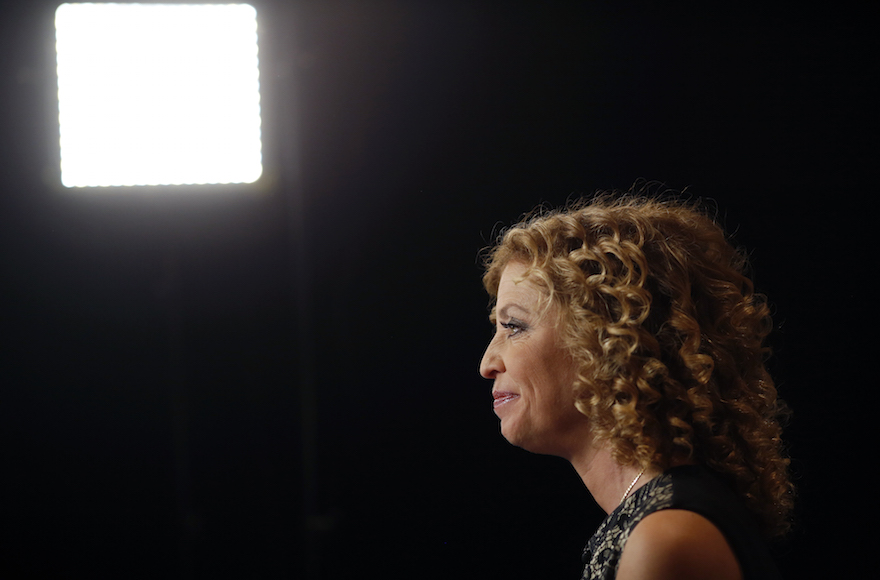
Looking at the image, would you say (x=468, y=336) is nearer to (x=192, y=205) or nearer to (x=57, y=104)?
(x=192, y=205)

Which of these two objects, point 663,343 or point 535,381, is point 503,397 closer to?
point 535,381

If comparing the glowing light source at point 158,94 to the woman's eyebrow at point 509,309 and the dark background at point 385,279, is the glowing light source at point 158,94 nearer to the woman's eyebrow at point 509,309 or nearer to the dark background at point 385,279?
the dark background at point 385,279

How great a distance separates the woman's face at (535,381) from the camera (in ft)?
3.66

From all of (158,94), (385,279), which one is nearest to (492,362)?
(385,279)

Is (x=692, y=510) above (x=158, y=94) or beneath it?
beneath

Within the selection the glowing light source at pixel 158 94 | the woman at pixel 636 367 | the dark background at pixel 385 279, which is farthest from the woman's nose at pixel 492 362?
the glowing light source at pixel 158 94

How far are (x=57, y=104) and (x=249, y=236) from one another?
0.50m

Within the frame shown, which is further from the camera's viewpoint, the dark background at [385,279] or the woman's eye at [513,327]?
the dark background at [385,279]

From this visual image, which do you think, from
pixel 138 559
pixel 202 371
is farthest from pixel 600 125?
pixel 138 559

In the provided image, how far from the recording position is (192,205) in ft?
5.41

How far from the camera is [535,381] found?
1.12 meters

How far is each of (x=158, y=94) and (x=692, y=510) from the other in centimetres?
139

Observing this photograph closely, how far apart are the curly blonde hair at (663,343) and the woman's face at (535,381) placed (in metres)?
0.03

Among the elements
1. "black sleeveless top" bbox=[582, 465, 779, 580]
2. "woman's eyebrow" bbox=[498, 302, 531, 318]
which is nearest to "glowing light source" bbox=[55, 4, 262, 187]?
"woman's eyebrow" bbox=[498, 302, 531, 318]
